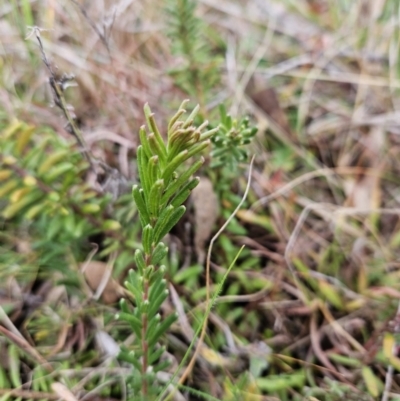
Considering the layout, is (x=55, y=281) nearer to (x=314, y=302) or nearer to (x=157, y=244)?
(x=157, y=244)

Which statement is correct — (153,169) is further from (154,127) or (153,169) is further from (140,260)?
(140,260)

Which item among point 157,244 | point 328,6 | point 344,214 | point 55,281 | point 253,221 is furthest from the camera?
point 328,6

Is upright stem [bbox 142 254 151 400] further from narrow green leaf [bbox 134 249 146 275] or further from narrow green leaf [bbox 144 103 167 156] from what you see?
narrow green leaf [bbox 144 103 167 156]

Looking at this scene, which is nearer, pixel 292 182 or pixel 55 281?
pixel 55 281

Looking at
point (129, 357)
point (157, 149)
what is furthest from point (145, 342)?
point (157, 149)

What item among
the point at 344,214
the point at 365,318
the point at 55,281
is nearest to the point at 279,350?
the point at 365,318

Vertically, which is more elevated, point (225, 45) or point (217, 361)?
point (225, 45)

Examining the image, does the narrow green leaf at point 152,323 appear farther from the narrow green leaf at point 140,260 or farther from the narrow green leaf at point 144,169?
the narrow green leaf at point 144,169

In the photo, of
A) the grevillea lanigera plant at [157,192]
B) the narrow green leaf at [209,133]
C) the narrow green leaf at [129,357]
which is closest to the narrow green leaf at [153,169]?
the grevillea lanigera plant at [157,192]

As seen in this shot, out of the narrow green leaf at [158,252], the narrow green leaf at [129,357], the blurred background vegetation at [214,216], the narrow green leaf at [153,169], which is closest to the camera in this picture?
the narrow green leaf at [153,169]
